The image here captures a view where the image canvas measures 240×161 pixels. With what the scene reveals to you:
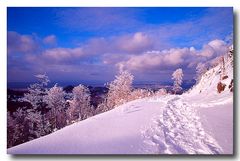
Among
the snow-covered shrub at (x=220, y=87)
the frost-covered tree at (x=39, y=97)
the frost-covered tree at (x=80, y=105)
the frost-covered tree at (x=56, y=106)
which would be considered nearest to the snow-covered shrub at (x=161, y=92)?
the snow-covered shrub at (x=220, y=87)

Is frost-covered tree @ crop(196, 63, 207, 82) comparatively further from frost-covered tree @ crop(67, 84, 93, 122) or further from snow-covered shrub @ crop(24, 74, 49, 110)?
snow-covered shrub @ crop(24, 74, 49, 110)

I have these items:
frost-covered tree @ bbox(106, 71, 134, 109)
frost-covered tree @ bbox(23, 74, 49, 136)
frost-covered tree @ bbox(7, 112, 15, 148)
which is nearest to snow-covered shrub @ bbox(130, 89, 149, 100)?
frost-covered tree @ bbox(106, 71, 134, 109)

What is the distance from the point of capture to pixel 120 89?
4.29 m

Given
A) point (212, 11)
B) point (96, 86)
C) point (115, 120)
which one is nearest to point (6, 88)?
point (96, 86)

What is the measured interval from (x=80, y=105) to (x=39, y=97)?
486 mm

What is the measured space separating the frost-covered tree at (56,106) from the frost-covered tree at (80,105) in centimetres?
9

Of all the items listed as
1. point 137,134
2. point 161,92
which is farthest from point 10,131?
point 161,92

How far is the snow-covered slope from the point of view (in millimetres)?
3959

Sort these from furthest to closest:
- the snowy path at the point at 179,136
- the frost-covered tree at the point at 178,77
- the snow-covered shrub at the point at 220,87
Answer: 1. the frost-covered tree at the point at 178,77
2. the snow-covered shrub at the point at 220,87
3. the snowy path at the point at 179,136

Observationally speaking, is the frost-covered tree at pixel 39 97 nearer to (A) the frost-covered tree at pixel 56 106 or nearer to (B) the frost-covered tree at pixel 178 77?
(A) the frost-covered tree at pixel 56 106

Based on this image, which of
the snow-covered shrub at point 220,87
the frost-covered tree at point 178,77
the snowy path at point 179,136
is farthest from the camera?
the frost-covered tree at point 178,77

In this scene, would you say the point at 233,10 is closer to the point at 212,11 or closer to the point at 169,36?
the point at 212,11

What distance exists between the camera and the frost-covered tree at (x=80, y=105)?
426 centimetres
